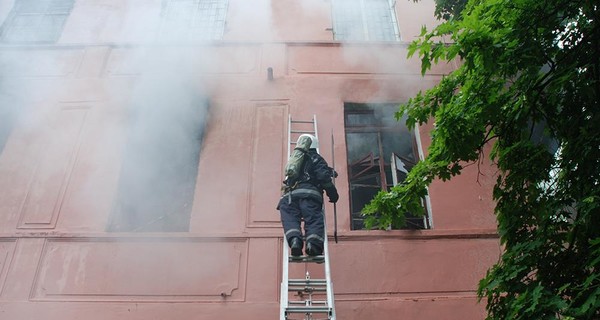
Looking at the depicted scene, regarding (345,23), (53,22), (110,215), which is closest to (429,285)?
(110,215)

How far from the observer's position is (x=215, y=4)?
9.56 meters

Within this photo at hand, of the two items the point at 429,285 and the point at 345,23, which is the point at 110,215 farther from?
the point at 345,23

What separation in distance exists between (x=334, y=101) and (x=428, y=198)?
199 centimetres

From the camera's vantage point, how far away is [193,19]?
9.31 metres

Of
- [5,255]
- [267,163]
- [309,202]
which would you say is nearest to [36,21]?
[5,255]

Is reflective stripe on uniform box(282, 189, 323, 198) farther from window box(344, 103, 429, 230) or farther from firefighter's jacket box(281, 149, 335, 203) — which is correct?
window box(344, 103, 429, 230)

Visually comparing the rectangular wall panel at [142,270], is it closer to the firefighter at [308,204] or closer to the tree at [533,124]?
the firefighter at [308,204]

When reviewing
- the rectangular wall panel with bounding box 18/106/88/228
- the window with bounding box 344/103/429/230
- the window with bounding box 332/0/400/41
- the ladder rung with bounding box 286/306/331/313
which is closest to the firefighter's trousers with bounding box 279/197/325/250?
the ladder rung with bounding box 286/306/331/313

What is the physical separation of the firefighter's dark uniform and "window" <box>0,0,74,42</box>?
631 cm

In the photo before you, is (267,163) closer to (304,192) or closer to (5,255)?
(304,192)

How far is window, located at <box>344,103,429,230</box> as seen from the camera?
23.3 ft

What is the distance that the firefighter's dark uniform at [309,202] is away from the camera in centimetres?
447

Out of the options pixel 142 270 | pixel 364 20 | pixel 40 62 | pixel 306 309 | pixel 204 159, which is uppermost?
pixel 364 20

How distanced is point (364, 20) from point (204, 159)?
4212 mm
